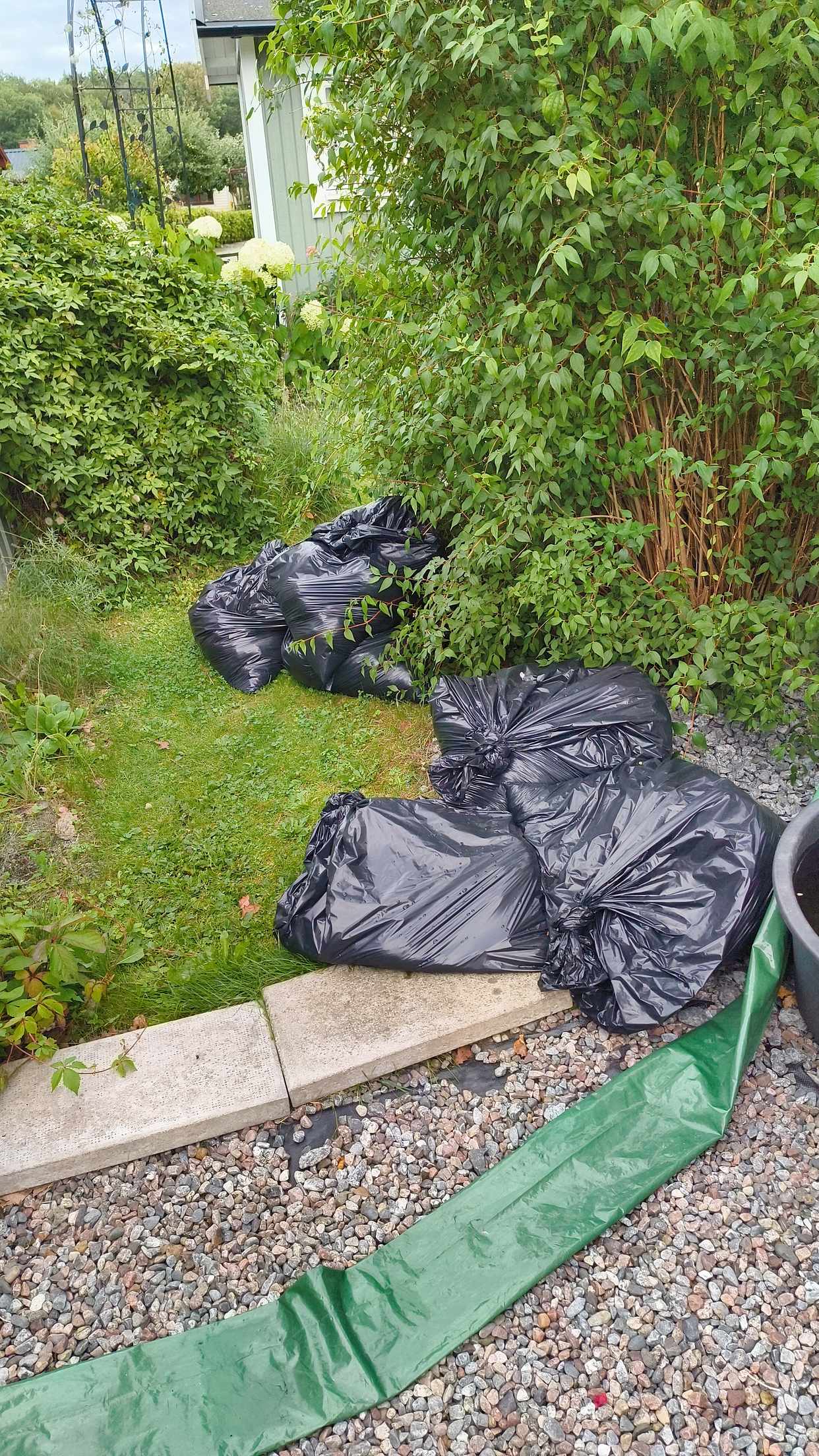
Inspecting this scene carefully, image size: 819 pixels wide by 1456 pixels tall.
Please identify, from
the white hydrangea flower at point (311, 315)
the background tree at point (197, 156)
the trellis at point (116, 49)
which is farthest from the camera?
the background tree at point (197, 156)

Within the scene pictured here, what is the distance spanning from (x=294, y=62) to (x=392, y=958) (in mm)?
2714

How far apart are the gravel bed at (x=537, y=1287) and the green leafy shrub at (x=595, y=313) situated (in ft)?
4.02

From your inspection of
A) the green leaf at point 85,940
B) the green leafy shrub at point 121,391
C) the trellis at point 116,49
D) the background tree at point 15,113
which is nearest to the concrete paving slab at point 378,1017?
the green leaf at point 85,940

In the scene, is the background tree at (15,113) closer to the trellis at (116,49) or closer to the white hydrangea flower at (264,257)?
the trellis at (116,49)

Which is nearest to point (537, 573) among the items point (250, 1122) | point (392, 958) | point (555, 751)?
point (555, 751)

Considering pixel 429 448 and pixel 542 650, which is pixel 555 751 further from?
pixel 429 448

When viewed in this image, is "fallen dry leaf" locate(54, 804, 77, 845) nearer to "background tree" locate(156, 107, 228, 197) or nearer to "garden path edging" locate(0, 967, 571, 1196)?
"garden path edging" locate(0, 967, 571, 1196)

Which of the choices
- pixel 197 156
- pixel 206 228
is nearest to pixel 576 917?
pixel 206 228

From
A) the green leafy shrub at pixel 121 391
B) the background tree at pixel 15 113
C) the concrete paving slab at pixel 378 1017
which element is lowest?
the concrete paving slab at pixel 378 1017

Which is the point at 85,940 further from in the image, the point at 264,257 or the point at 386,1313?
the point at 264,257

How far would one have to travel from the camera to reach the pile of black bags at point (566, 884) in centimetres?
224

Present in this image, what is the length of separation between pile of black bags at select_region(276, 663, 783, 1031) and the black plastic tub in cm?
16

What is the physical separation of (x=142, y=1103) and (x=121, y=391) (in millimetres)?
3644

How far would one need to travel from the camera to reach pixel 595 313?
262 centimetres
